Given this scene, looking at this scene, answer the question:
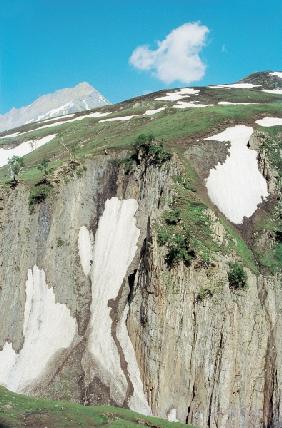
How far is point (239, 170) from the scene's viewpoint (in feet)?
214

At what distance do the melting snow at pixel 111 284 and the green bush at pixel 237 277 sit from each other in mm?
12068

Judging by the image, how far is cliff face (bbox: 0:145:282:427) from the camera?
47.3 meters

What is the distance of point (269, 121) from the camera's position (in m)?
77.8

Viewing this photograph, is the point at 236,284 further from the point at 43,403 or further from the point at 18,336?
the point at 18,336

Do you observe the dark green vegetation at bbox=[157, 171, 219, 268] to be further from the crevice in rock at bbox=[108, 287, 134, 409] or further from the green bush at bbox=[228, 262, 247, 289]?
the crevice in rock at bbox=[108, 287, 134, 409]

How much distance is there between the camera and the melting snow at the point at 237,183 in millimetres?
60781

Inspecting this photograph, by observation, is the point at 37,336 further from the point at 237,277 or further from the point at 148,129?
the point at 148,129

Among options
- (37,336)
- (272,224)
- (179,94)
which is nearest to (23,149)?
(179,94)

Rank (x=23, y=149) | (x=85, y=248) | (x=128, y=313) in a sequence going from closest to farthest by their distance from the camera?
(x=128, y=313), (x=85, y=248), (x=23, y=149)

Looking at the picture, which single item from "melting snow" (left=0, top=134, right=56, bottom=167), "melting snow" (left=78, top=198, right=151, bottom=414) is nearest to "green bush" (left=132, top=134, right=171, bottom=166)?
"melting snow" (left=78, top=198, right=151, bottom=414)

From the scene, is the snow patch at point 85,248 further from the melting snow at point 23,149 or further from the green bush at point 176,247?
the melting snow at point 23,149

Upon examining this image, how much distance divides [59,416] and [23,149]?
317ft

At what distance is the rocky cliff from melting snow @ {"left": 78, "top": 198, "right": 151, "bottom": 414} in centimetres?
13

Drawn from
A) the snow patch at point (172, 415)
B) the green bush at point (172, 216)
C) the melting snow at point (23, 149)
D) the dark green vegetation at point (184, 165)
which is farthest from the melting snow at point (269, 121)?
the melting snow at point (23, 149)
